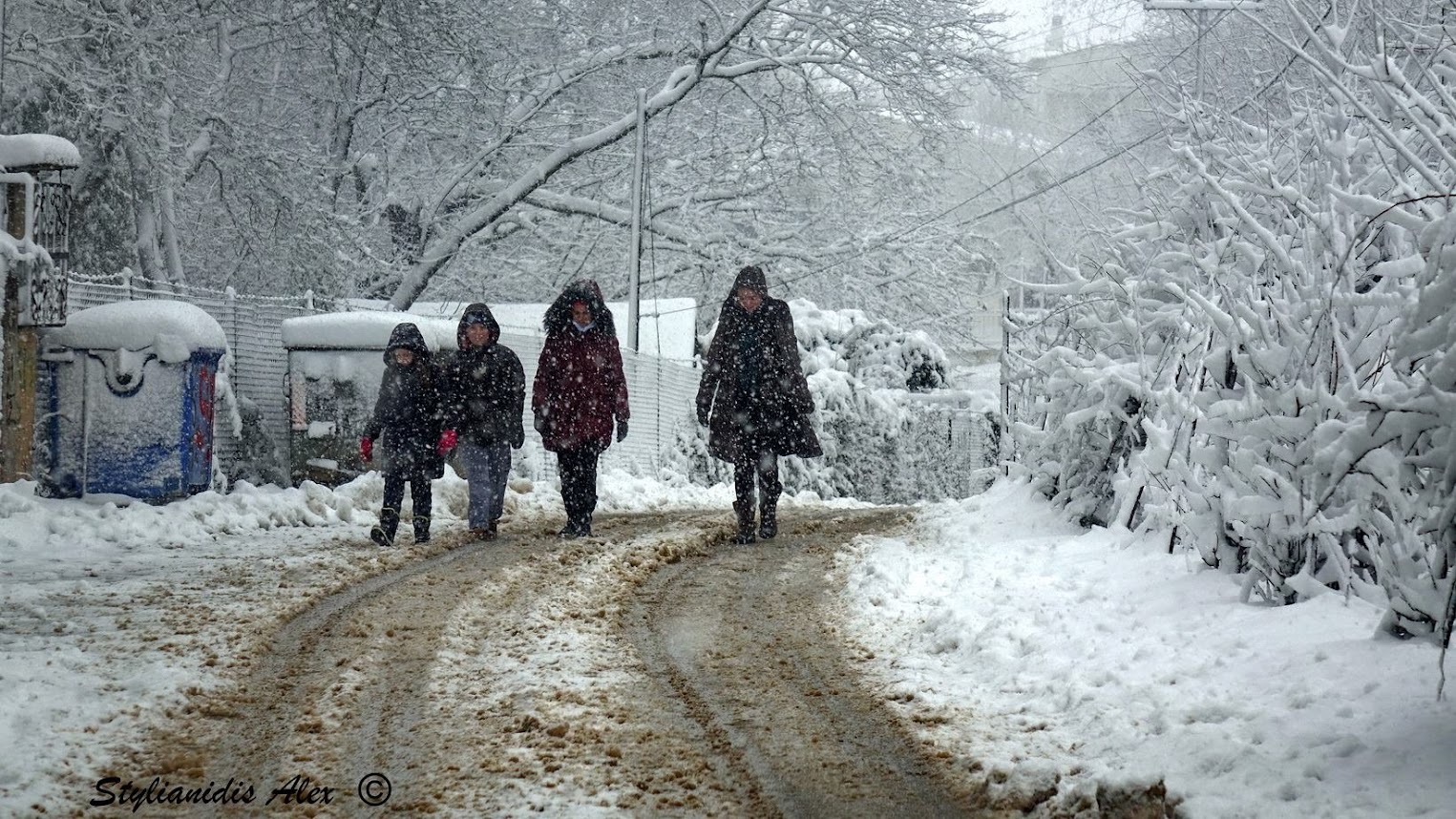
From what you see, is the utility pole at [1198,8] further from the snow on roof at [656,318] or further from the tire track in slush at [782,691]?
the snow on roof at [656,318]

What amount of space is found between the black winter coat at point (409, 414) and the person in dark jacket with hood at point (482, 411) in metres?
0.13

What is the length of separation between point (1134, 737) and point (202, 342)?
28.6 feet

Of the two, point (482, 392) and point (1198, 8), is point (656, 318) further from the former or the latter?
point (482, 392)

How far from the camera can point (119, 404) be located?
33.8ft

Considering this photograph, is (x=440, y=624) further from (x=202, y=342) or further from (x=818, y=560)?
(x=202, y=342)

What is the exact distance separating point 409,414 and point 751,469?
2601mm

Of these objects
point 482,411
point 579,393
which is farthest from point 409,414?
point 579,393

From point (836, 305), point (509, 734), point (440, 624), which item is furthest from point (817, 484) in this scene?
point (509, 734)

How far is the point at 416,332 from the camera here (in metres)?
9.82

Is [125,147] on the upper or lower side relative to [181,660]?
upper

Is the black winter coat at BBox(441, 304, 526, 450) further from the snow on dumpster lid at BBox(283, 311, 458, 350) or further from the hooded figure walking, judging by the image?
the snow on dumpster lid at BBox(283, 311, 458, 350)

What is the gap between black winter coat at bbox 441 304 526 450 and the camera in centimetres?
982

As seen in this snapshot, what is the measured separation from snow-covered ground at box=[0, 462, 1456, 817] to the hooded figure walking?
52.9 inches

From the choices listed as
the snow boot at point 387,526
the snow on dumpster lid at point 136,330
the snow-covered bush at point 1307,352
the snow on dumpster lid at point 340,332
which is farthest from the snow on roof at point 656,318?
the snow-covered bush at point 1307,352
